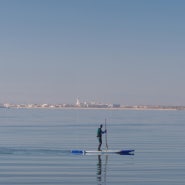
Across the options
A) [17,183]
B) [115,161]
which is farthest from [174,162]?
[17,183]

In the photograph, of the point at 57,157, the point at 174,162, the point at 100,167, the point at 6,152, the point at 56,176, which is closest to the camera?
the point at 56,176

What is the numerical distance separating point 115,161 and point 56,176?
8.64 m

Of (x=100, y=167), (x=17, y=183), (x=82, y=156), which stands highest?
(x=82, y=156)

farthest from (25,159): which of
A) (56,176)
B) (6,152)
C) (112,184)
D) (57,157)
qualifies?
(112,184)

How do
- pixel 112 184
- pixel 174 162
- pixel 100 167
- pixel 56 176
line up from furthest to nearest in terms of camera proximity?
pixel 174 162, pixel 100 167, pixel 56 176, pixel 112 184

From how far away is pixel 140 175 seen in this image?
28.8 meters

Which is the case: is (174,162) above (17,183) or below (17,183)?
above

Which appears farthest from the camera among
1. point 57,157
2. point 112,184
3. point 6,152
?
point 6,152

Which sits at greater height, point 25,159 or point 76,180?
point 25,159

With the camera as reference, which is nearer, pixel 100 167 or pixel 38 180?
pixel 38 180

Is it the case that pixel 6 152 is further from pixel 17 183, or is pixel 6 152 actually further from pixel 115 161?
pixel 17 183

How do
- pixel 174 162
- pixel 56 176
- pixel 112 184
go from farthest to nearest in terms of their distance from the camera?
pixel 174 162 → pixel 56 176 → pixel 112 184

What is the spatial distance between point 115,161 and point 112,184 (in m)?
10.7

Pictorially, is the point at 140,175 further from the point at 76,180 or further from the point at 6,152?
the point at 6,152
